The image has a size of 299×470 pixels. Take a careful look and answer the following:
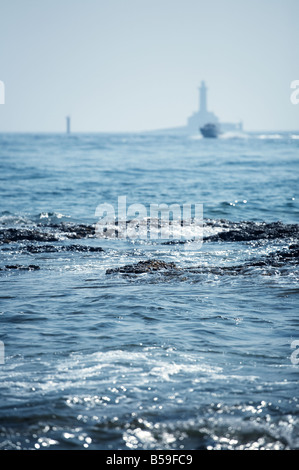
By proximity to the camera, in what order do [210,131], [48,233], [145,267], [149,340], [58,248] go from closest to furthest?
[149,340] → [145,267] → [58,248] → [48,233] → [210,131]

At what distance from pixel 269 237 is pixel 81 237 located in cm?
462

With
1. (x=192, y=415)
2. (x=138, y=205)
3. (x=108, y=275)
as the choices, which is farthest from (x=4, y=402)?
(x=138, y=205)

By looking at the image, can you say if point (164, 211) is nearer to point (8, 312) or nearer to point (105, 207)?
point (105, 207)

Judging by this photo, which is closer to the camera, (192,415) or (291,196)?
(192,415)

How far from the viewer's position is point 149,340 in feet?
22.5

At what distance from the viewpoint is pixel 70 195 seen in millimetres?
24281

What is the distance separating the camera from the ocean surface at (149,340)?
4922 mm

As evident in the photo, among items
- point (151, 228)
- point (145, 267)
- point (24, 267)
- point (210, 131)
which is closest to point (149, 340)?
point (145, 267)

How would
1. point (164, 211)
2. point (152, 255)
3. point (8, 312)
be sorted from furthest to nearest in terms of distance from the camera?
point (164, 211) → point (152, 255) → point (8, 312)

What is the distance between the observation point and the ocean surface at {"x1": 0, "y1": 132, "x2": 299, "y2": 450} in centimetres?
492

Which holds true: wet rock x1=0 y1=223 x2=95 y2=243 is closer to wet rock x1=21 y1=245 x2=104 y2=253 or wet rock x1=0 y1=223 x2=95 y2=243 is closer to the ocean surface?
the ocean surface

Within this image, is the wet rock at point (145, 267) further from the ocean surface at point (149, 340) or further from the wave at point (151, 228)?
the wave at point (151, 228)

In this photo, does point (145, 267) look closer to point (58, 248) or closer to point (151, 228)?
point (58, 248)

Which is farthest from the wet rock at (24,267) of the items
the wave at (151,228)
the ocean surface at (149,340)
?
the wave at (151,228)
